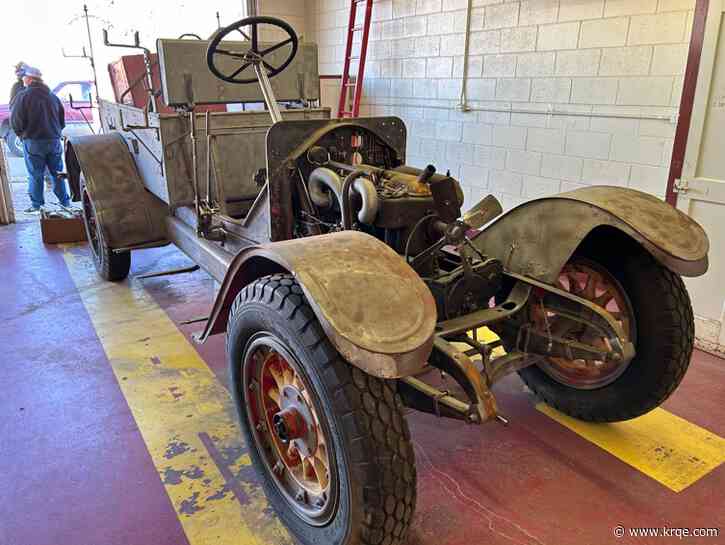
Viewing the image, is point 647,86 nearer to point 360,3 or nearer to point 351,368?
point 351,368

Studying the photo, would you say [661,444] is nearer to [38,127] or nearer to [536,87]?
[536,87]

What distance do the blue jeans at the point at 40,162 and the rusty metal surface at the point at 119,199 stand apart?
9.61 ft

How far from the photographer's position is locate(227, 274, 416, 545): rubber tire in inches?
61.3

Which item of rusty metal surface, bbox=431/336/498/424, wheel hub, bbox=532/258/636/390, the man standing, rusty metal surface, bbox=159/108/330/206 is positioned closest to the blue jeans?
the man standing

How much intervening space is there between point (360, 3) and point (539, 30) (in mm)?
2699

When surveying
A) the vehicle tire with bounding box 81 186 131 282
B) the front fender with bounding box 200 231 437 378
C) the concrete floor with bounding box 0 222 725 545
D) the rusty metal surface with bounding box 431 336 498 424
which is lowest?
the concrete floor with bounding box 0 222 725 545

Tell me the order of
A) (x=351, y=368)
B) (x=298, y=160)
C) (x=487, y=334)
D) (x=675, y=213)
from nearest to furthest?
(x=351, y=368), (x=675, y=213), (x=298, y=160), (x=487, y=334)

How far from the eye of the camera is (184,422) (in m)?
2.72

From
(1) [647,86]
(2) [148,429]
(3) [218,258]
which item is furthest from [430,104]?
(2) [148,429]

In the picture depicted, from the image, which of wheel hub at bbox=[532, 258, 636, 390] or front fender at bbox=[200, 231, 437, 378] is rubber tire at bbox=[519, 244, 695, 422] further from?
front fender at bbox=[200, 231, 437, 378]

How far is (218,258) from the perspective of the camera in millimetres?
3252

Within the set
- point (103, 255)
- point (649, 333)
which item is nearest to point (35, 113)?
point (103, 255)

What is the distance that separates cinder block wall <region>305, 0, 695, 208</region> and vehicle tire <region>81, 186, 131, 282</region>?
3174mm

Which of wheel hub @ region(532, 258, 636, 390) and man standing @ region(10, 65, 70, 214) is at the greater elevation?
man standing @ region(10, 65, 70, 214)
